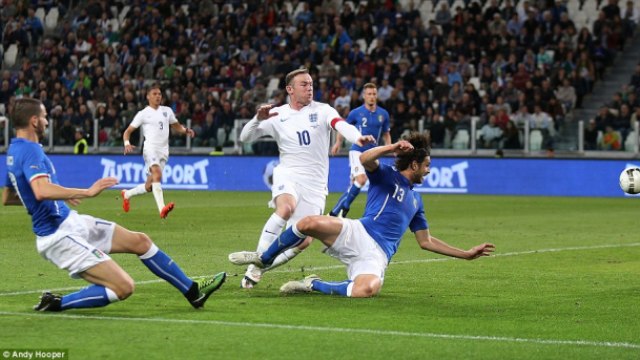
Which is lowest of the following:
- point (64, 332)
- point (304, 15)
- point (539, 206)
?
point (539, 206)

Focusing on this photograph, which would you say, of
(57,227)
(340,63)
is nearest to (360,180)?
(57,227)

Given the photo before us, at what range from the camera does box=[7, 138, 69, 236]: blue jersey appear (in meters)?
8.90

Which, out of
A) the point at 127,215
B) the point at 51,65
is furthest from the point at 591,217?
the point at 51,65

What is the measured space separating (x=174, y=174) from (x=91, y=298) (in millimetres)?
23318

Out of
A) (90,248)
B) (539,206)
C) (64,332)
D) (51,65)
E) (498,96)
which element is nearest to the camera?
(64,332)

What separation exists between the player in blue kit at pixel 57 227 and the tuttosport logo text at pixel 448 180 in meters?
21.3

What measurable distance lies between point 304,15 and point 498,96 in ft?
28.1

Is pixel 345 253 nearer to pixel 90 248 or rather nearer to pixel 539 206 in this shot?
pixel 90 248

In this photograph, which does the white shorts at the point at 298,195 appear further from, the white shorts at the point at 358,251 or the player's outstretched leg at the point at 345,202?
the player's outstretched leg at the point at 345,202

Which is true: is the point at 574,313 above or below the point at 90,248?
below

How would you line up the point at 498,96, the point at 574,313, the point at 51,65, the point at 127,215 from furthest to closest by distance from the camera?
the point at 51,65 < the point at 498,96 < the point at 127,215 < the point at 574,313

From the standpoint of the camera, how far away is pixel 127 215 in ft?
72.4

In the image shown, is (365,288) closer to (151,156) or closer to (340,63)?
(151,156)

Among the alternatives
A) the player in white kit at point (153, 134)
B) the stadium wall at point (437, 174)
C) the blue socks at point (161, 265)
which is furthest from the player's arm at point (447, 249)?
the stadium wall at point (437, 174)
